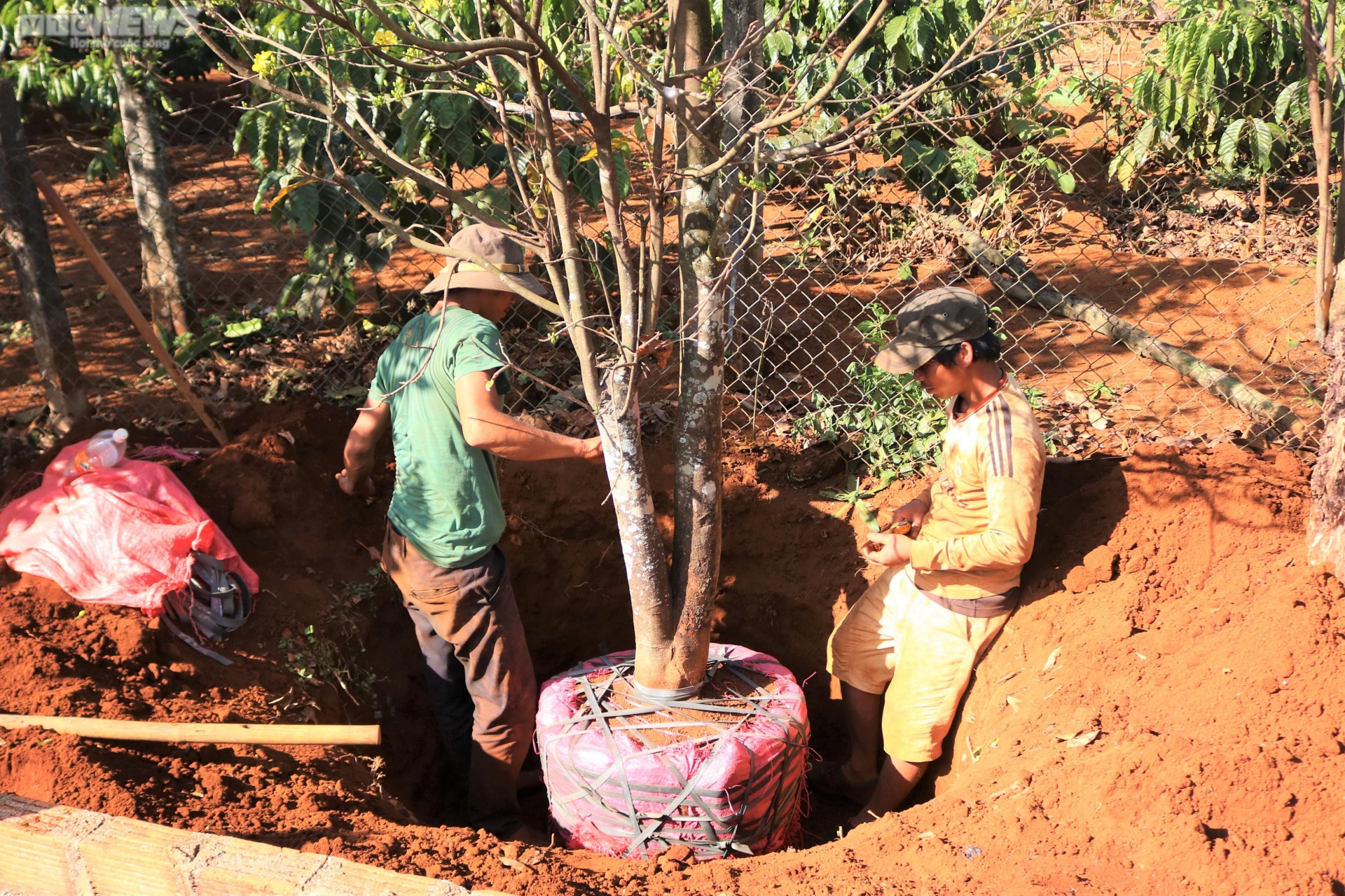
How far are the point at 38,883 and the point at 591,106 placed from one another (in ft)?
8.09

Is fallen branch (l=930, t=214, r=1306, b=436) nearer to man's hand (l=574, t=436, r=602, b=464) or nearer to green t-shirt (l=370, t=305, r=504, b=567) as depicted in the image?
man's hand (l=574, t=436, r=602, b=464)

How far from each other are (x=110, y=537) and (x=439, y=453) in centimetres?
130

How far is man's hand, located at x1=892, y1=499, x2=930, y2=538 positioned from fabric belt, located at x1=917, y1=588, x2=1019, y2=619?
286mm

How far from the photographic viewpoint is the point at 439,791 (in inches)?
158

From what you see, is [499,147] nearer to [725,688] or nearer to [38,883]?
[725,688]

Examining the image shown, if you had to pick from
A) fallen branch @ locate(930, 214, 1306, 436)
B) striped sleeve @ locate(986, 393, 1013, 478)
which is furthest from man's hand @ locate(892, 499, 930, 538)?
A: fallen branch @ locate(930, 214, 1306, 436)

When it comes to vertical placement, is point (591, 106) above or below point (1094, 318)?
above

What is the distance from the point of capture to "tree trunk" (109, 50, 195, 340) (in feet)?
15.4

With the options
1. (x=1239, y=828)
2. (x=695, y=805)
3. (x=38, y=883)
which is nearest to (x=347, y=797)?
(x=38, y=883)

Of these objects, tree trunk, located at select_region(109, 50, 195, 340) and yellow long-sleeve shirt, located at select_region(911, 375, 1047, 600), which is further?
tree trunk, located at select_region(109, 50, 195, 340)

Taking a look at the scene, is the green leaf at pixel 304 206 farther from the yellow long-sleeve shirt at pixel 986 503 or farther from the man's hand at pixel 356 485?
the yellow long-sleeve shirt at pixel 986 503

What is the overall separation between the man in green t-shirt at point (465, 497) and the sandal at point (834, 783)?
46.6 inches

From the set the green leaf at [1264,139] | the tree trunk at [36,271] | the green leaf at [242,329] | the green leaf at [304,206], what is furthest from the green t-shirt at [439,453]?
the green leaf at [1264,139]

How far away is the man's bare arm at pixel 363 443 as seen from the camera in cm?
341
